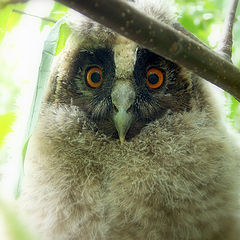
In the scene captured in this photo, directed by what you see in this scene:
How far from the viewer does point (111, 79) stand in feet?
6.42

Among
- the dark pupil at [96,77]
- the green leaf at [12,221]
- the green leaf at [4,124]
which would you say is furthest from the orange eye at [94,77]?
the green leaf at [12,221]

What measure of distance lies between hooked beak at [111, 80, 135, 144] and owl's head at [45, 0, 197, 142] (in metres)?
0.01

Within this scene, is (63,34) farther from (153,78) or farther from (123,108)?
(153,78)

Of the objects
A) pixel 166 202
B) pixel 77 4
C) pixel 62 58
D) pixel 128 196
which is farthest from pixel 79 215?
pixel 77 4

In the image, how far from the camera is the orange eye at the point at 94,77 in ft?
6.63

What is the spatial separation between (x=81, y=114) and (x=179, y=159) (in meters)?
0.62

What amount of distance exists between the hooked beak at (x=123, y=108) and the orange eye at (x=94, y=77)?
18 cm

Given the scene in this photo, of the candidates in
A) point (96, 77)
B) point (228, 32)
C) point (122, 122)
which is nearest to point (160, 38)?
point (122, 122)

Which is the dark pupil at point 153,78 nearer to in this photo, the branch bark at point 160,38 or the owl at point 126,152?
the owl at point 126,152

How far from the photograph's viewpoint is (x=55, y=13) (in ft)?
5.41

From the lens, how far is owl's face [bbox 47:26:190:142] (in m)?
1.94

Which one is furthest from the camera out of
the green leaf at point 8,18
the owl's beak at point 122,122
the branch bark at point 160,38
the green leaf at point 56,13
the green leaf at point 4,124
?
the owl's beak at point 122,122

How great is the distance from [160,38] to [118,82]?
3.00ft

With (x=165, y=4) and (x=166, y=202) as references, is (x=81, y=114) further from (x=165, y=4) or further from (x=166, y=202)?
(x=165, y=4)
